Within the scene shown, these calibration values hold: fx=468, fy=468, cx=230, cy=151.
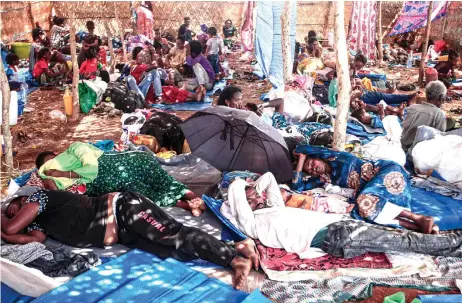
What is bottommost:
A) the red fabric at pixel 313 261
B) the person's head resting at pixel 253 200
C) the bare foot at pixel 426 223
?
the red fabric at pixel 313 261

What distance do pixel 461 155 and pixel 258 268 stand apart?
2272 millimetres

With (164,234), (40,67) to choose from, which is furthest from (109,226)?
(40,67)

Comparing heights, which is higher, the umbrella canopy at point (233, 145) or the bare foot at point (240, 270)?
the umbrella canopy at point (233, 145)

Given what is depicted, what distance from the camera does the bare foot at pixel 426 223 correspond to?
3.30 metres

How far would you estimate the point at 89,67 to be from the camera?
27.2 ft

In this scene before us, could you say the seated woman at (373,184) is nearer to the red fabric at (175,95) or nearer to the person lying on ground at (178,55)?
the red fabric at (175,95)

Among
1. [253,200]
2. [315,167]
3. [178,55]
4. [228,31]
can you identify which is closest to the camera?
[253,200]

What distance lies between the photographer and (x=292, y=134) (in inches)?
192

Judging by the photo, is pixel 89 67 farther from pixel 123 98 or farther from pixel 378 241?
pixel 378 241

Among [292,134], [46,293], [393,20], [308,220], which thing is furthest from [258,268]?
[393,20]

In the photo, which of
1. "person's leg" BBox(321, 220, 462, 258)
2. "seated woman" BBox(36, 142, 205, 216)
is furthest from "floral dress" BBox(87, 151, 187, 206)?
"person's leg" BBox(321, 220, 462, 258)

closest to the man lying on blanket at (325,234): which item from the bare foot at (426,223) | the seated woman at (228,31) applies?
the bare foot at (426,223)

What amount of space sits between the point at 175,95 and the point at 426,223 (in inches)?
208

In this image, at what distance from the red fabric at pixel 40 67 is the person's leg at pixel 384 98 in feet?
19.1
